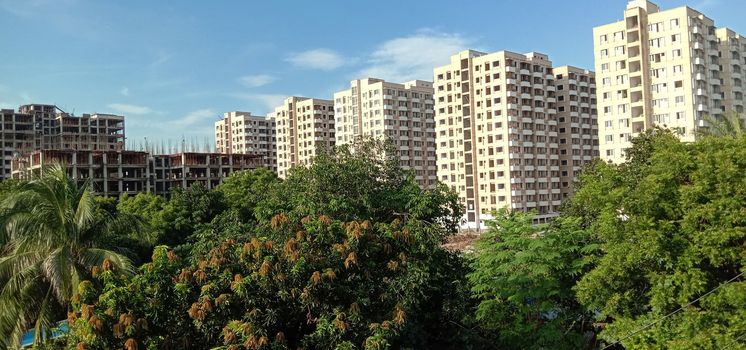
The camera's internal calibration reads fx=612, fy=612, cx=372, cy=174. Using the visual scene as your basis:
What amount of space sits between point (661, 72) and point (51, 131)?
96.0 metres

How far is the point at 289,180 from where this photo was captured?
857 inches

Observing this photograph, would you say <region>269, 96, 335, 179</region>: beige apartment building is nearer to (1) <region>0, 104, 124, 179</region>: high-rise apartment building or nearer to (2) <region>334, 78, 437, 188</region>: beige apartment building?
(2) <region>334, 78, 437, 188</region>: beige apartment building

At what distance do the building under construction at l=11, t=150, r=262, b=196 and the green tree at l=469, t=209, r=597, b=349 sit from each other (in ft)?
205

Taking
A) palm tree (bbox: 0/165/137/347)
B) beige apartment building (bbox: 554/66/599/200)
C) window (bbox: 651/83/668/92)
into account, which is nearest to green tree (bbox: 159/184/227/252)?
palm tree (bbox: 0/165/137/347)

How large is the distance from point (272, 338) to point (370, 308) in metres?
2.12

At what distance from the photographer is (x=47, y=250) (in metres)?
14.9

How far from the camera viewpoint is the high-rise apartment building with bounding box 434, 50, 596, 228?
73.6 m

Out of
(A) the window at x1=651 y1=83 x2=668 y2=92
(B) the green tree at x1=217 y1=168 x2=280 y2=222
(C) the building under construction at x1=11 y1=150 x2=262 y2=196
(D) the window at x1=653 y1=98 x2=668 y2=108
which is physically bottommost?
(B) the green tree at x1=217 y1=168 x2=280 y2=222

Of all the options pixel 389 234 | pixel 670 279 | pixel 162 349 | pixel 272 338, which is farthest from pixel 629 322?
pixel 162 349

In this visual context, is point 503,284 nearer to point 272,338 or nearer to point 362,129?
point 272,338

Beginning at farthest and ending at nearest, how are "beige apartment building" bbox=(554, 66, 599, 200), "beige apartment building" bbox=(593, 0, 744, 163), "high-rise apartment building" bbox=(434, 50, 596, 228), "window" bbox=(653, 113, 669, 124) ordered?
"beige apartment building" bbox=(554, 66, 599, 200), "high-rise apartment building" bbox=(434, 50, 596, 228), "window" bbox=(653, 113, 669, 124), "beige apartment building" bbox=(593, 0, 744, 163)

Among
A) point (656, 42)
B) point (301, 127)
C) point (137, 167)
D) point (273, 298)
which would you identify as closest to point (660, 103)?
point (656, 42)

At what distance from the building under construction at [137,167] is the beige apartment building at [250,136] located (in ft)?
90.2

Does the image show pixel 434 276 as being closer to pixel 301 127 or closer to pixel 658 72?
pixel 658 72
